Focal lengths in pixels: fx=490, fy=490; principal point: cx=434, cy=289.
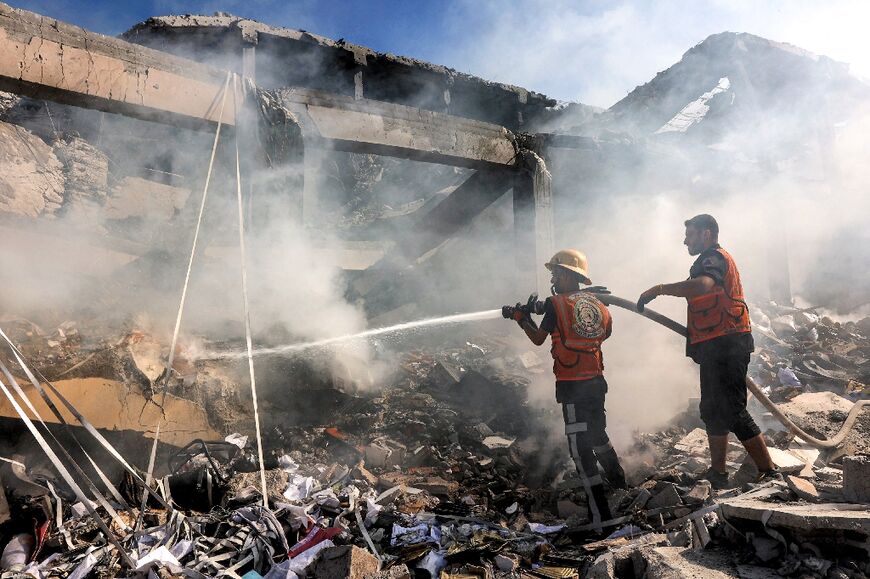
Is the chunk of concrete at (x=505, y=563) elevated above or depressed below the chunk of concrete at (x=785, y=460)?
below

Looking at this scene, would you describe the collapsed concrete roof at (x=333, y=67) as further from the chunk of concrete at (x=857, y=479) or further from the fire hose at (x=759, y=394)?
the chunk of concrete at (x=857, y=479)

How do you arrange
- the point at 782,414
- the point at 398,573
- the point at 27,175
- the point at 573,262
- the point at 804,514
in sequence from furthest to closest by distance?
the point at 27,175
the point at 782,414
the point at 573,262
the point at 398,573
the point at 804,514

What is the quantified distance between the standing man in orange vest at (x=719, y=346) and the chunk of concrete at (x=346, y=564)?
2.94 meters

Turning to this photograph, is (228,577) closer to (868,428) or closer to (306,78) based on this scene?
(868,428)

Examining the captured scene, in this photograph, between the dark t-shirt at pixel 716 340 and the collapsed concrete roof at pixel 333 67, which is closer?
the dark t-shirt at pixel 716 340

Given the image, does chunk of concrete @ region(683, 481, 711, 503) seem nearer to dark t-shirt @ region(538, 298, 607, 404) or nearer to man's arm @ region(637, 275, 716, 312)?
dark t-shirt @ region(538, 298, 607, 404)

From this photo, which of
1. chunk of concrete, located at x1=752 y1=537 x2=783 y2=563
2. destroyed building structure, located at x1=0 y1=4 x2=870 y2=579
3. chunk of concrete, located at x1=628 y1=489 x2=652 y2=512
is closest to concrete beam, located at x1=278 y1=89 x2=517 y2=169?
destroyed building structure, located at x1=0 y1=4 x2=870 y2=579

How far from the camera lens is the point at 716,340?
4172 millimetres

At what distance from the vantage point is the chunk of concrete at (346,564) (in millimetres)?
2748

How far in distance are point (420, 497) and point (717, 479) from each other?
2.46m

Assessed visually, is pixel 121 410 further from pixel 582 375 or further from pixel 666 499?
pixel 666 499

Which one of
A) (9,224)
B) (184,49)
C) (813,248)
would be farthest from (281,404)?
(813,248)

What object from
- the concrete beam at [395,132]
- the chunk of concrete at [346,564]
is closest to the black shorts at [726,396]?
the chunk of concrete at [346,564]

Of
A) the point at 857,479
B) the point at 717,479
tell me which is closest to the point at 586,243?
the point at 717,479
